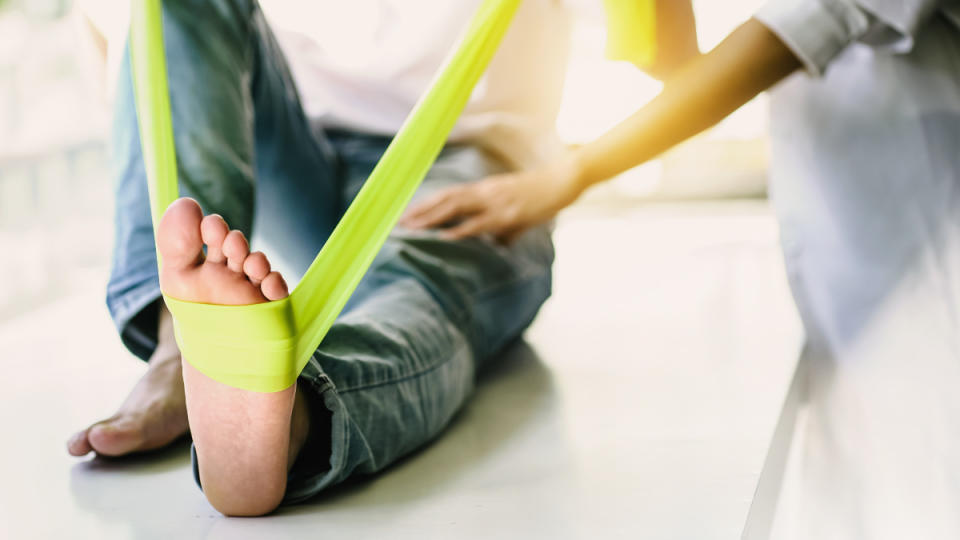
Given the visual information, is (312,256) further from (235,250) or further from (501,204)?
(235,250)

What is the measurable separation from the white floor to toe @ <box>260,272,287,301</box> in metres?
0.15

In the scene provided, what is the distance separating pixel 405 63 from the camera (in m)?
0.90

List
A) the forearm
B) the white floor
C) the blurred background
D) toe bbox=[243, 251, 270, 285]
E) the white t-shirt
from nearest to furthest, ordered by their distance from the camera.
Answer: toe bbox=[243, 251, 270, 285], the white floor, the forearm, the white t-shirt, the blurred background

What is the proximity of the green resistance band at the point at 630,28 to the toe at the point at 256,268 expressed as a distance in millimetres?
269

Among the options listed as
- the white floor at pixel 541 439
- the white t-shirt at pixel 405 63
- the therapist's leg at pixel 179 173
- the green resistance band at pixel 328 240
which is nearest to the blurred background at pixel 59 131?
the white t-shirt at pixel 405 63

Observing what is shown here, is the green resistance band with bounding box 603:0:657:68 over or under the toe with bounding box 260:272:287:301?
over

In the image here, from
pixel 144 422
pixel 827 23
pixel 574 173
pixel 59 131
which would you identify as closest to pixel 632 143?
pixel 574 173

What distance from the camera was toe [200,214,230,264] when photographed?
0.44 metres

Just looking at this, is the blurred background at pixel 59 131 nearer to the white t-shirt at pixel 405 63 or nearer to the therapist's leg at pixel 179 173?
the white t-shirt at pixel 405 63

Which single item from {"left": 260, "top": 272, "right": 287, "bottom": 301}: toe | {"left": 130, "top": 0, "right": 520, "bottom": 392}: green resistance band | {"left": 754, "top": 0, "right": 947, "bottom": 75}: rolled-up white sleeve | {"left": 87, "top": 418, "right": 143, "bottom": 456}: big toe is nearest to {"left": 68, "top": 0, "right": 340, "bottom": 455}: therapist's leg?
{"left": 87, "top": 418, "right": 143, "bottom": 456}: big toe

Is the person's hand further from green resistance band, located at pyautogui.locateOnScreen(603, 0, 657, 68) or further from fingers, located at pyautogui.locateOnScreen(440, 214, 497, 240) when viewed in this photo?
green resistance band, located at pyautogui.locateOnScreen(603, 0, 657, 68)

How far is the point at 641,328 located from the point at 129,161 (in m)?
0.54

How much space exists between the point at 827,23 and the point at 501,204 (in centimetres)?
29

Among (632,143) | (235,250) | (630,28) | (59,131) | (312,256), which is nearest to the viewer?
(235,250)
